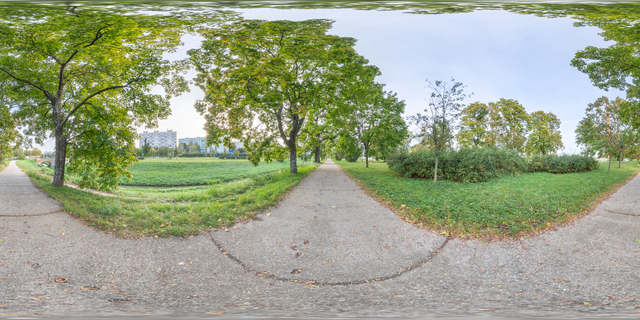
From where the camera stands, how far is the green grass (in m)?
3.70

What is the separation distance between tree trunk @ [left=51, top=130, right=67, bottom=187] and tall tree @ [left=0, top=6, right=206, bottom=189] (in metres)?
0.02

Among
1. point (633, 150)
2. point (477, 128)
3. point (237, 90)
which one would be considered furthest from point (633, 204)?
point (237, 90)

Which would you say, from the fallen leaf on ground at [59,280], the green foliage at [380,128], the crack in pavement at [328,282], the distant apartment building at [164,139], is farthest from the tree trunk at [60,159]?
the green foliage at [380,128]

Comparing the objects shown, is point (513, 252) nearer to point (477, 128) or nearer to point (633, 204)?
point (477, 128)

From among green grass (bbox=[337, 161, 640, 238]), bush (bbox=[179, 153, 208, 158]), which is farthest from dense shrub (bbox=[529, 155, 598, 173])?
bush (bbox=[179, 153, 208, 158])

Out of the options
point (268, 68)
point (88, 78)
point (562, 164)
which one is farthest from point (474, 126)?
point (88, 78)

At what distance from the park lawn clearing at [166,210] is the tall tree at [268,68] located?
54.8 inches

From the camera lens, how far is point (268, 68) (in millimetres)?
2971

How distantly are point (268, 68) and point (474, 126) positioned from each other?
191 inches

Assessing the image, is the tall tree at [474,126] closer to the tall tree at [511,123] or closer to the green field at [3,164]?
the tall tree at [511,123]

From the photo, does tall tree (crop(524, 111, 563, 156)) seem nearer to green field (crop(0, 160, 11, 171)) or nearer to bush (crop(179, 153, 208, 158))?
bush (crop(179, 153, 208, 158))

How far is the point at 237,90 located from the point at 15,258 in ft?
11.1

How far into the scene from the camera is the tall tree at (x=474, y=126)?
14.3 ft

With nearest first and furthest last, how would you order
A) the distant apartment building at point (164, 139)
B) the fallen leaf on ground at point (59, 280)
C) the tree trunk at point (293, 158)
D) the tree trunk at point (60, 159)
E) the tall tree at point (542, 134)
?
1. the fallen leaf on ground at point (59, 280)
2. the tall tree at point (542, 134)
3. the distant apartment building at point (164, 139)
4. the tree trunk at point (60, 159)
5. the tree trunk at point (293, 158)
